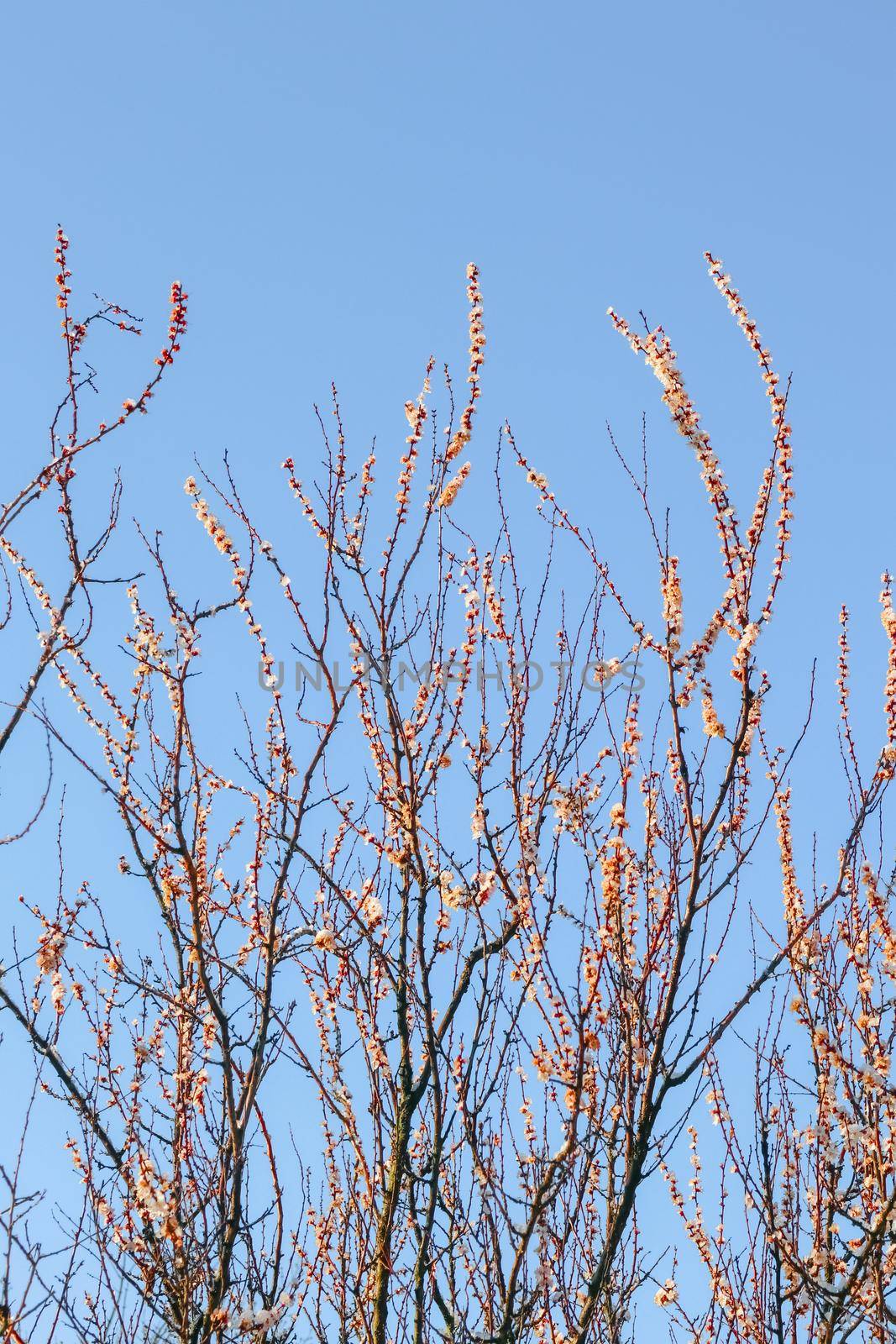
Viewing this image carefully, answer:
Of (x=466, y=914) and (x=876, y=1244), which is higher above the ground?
(x=466, y=914)

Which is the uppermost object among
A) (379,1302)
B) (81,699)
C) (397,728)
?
(81,699)

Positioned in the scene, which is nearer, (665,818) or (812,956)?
(665,818)

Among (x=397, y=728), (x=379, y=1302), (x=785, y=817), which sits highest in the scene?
(x=785, y=817)

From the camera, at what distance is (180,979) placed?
Result: 5.25 m

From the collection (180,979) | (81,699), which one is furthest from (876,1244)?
(81,699)

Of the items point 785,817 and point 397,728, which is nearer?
point 397,728

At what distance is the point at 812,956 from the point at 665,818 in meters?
1.48

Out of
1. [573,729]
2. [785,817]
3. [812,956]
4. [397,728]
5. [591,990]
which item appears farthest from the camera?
[785,817]

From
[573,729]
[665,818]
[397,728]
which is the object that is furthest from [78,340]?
[665,818]

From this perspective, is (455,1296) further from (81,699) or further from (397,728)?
(81,699)

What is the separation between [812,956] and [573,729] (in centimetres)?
165

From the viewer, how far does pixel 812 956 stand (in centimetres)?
501

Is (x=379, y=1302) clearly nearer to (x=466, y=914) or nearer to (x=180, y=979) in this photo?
(x=466, y=914)

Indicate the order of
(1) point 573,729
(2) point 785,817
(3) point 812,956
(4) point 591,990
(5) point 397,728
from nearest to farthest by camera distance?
(4) point 591,990
(5) point 397,728
(1) point 573,729
(3) point 812,956
(2) point 785,817
